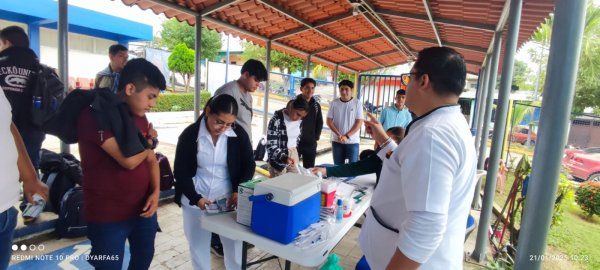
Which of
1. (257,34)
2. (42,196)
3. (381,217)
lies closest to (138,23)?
(257,34)

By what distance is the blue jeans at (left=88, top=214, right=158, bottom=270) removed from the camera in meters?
1.54

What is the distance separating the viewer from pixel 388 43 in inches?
290

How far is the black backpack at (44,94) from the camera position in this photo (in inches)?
105

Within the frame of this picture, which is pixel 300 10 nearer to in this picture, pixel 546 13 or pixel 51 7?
pixel 546 13

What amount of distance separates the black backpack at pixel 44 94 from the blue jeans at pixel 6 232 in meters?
1.69

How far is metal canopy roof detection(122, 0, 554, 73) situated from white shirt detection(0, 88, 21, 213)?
260 cm

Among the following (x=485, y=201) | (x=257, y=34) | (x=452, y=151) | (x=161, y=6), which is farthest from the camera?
(x=257, y=34)

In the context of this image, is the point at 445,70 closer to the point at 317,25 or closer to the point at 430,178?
the point at 430,178

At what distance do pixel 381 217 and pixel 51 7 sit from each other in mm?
11834

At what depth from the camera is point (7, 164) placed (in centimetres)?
123

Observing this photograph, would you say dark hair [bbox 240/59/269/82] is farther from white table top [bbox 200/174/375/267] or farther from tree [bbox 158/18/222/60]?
tree [bbox 158/18/222/60]

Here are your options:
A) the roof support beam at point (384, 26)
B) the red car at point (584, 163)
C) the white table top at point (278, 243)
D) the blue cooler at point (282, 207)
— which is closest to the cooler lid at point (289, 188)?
the blue cooler at point (282, 207)

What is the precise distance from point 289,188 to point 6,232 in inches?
44.6

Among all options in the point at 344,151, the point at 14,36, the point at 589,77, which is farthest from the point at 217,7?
the point at 589,77
